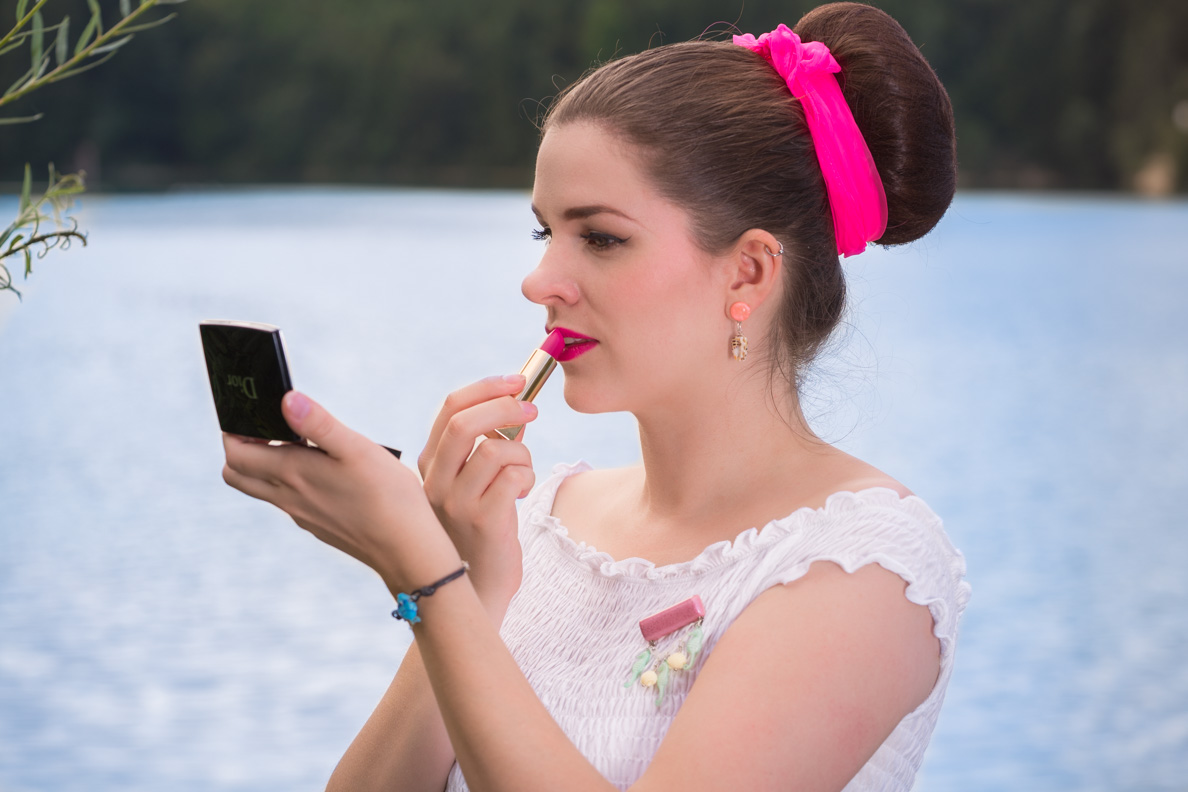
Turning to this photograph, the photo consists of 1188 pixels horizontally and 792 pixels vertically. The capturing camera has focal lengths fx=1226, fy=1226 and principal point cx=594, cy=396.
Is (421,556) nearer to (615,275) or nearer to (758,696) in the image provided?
(758,696)

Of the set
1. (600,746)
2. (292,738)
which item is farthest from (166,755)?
(600,746)

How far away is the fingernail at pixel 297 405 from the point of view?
885 mm

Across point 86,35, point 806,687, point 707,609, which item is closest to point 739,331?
point 707,609

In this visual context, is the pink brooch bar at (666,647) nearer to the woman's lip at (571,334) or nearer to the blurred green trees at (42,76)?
the woman's lip at (571,334)

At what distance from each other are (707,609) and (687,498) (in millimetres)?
194

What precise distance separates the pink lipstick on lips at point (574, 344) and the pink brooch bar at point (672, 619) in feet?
0.90

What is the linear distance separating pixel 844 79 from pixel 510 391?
537 mm

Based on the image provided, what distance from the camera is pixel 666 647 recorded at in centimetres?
120

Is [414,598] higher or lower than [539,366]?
lower

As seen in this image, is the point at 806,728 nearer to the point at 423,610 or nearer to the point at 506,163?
the point at 423,610

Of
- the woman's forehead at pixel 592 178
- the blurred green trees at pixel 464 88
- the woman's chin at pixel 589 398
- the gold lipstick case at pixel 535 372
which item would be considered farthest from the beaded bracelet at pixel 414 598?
the blurred green trees at pixel 464 88

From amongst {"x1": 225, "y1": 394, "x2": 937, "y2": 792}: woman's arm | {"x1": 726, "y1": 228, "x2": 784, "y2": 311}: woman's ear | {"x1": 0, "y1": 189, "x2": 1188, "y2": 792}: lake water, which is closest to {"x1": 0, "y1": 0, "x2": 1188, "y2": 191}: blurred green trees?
{"x1": 0, "y1": 189, "x2": 1188, "y2": 792}: lake water

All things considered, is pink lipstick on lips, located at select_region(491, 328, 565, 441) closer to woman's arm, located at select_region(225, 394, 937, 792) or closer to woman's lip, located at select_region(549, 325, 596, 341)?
woman's lip, located at select_region(549, 325, 596, 341)

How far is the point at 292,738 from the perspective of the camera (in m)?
3.82
